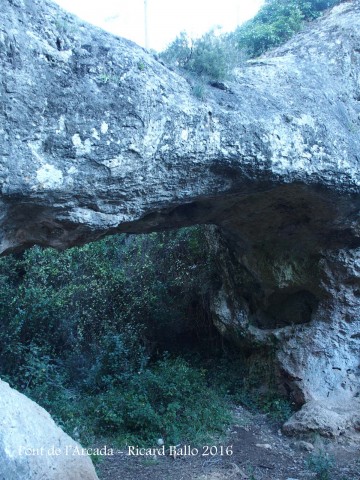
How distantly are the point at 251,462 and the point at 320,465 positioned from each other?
27.1 inches

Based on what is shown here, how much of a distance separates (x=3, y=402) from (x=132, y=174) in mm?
1832

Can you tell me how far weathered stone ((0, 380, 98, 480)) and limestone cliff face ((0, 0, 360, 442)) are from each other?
1275mm

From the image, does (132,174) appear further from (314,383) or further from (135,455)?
(314,383)

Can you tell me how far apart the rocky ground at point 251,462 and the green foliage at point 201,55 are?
355 cm

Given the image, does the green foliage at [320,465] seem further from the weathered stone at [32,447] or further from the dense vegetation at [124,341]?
the weathered stone at [32,447]

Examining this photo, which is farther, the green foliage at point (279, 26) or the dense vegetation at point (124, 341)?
the green foliage at point (279, 26)

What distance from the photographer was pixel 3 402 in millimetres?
3369

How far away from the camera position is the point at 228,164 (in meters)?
4.47

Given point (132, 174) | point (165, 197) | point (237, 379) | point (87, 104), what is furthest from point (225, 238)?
point (87, 104)

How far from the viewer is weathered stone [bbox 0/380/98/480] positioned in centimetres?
314

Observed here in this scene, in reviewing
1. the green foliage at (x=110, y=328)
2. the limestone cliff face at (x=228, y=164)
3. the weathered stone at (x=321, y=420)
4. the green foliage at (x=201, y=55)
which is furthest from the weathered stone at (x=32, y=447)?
the green foliage at (x=201, y=55)

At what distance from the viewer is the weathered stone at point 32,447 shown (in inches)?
124

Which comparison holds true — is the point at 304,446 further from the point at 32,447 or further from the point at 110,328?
the point at 110,328

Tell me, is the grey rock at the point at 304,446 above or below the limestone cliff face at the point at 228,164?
below
